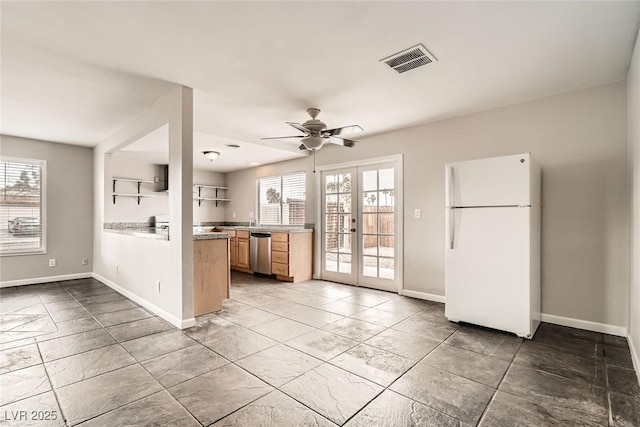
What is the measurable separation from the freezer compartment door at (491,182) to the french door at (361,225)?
1353mm

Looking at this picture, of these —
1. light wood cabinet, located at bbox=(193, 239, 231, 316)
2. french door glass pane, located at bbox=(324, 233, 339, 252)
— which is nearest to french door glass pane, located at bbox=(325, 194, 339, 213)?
french door glass pane, located at bbox=(324, 233, 339, 252)

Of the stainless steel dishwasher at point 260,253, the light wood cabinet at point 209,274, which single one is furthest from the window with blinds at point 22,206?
the light wood cabinet at point 209,274

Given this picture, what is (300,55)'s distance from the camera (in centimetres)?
256

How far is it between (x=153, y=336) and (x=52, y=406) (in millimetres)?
1076

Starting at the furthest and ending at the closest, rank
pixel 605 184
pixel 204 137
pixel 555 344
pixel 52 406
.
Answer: pixel 204 137 → pixel 605 184 → pixel 555 344 → pixel 52 406

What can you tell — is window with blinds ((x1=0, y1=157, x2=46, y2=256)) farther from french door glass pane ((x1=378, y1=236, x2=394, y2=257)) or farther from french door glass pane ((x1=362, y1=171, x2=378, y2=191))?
french door glass pane ((x1=378, y1=236, x2=394, y2=257))

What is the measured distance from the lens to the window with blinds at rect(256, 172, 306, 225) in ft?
20.5

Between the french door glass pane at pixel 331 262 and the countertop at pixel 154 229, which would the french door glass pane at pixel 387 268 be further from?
the countertop at pixel 154 229

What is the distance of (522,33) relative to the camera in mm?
2248

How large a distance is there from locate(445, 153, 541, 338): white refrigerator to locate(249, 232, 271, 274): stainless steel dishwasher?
3.30m

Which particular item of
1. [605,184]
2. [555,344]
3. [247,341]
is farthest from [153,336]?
[605,184]


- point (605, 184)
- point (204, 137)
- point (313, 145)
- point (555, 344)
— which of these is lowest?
point (555, 344)

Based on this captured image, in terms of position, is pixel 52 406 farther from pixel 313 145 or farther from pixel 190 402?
pixel 313 145

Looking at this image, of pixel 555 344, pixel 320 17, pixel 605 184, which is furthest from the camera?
pixel 605 184
